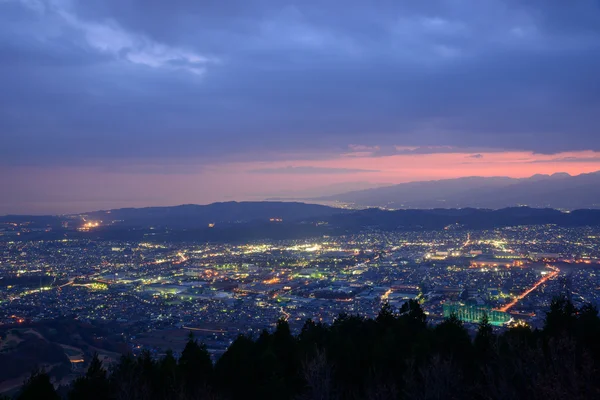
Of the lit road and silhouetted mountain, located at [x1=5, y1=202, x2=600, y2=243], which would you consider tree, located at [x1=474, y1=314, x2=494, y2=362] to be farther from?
silhouetted mountain, located at [x1=5, y1=202, x2=600, y2=243]

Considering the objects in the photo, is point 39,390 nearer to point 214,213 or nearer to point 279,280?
point 279,280

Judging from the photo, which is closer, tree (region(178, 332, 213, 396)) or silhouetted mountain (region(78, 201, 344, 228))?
tree (region(178, 332, 213, 396))

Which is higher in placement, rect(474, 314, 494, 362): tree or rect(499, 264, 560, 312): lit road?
rect(474, 314, 494, 362): tree

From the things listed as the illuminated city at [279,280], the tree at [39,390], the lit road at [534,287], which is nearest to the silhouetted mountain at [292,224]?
the illuminated city at [279,280]

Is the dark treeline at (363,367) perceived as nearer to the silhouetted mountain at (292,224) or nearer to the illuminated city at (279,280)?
the illuminated city at (279,280)

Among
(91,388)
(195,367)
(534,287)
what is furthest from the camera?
(534,287)

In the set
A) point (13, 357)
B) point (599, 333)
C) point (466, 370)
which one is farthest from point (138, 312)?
point (599, 333)

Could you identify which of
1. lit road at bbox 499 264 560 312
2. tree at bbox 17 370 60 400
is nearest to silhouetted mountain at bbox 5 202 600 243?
lit road at bbox 499 264 560 312

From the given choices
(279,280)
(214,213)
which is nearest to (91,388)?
(279,280)
